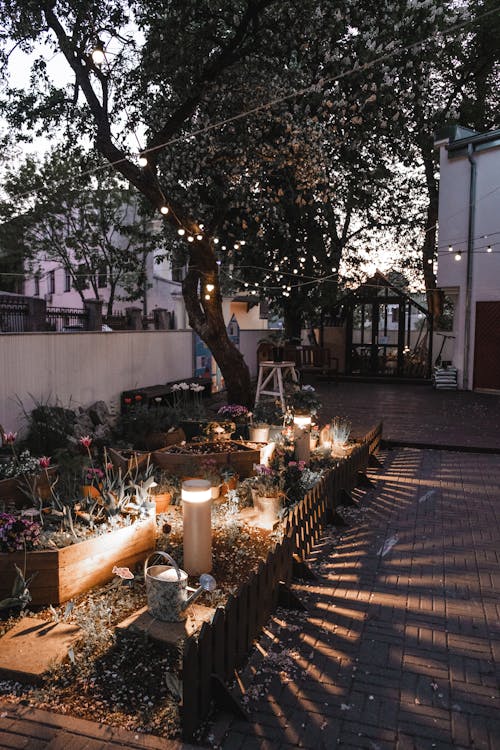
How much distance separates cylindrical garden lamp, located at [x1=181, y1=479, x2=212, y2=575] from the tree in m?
19.0

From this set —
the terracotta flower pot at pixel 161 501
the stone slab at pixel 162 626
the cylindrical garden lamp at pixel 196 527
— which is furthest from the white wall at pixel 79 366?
the stone slab at pixel 162 626

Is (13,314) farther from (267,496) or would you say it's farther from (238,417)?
(267,496)

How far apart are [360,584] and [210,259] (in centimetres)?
744

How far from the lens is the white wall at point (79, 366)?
8148mm

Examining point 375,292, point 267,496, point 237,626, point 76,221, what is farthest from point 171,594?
point 76,221

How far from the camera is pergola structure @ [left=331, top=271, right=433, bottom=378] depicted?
789 inches

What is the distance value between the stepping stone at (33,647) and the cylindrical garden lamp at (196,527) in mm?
1054

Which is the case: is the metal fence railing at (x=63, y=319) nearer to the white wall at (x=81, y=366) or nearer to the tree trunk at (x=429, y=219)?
the white wall at (x=81, y=366)

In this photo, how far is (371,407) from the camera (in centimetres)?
1370

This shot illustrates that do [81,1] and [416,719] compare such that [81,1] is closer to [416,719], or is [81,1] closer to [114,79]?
[114,79]

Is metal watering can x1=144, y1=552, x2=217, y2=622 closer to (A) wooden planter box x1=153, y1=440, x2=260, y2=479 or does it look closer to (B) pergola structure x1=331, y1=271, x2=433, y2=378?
(A) wooden planter box x1=153, y1=440, x2=260, y2=479

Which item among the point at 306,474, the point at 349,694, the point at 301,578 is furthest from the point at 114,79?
the point at 349,694

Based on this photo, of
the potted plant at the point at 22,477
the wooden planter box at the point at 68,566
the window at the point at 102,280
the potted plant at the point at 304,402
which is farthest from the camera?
the window at the point at 102,280

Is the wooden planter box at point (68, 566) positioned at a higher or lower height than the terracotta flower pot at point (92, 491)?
lower
